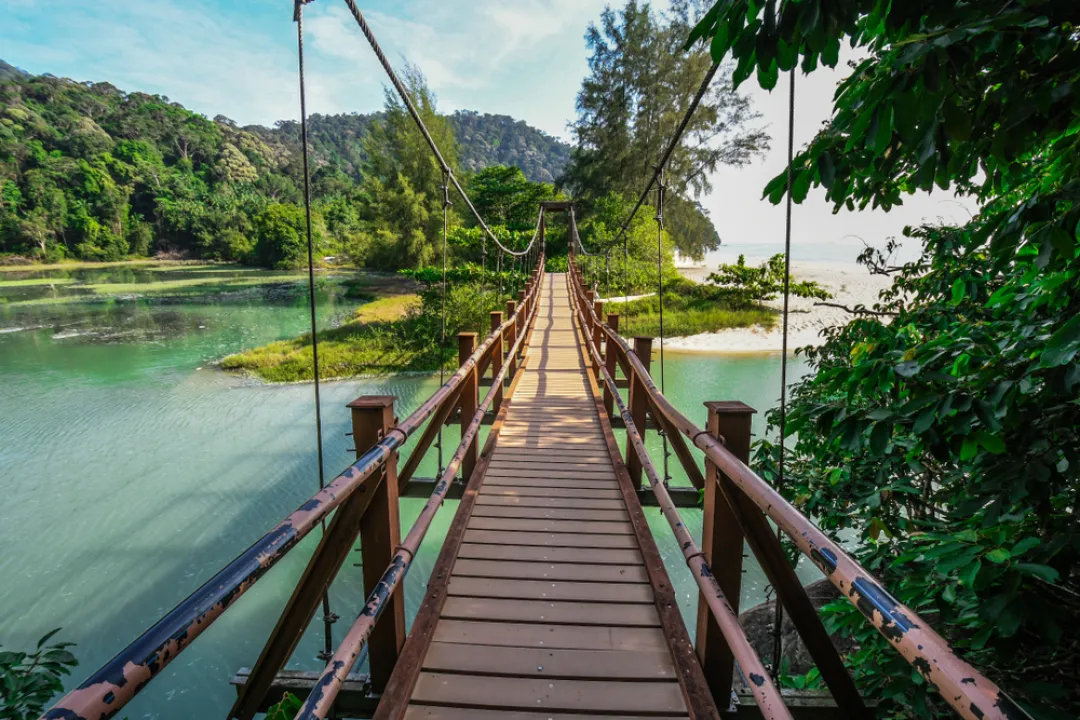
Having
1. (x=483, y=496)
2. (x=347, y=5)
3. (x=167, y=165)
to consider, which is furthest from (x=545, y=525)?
(x=167, y=165)

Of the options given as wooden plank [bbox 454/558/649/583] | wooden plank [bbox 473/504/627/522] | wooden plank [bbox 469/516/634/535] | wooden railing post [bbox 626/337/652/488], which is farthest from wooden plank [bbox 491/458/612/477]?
wooden plank [bbox 454/558/649/583]

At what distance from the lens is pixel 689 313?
16312mm

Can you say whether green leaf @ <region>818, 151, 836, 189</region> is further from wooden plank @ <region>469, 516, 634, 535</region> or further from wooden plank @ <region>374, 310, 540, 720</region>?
wooden plank @ <region>374, 310, 540, 720</region>

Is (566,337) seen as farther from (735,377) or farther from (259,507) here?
(735,377)

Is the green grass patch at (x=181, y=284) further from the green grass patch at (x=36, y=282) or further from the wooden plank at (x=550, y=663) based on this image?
the wooden plank at (x=550, y=663)

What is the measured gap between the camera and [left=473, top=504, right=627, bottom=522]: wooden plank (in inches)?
89.8

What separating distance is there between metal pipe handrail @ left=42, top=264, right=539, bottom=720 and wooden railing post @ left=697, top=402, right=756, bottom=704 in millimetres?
898

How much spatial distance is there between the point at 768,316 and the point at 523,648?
16.1 metres

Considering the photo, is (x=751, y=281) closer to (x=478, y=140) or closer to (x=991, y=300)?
(x=991, y=300)

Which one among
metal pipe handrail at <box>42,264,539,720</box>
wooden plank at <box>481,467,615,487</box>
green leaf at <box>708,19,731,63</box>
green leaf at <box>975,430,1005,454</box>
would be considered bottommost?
wooden plank at <box>481,467,615,487</box>

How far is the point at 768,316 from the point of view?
51.4 ft

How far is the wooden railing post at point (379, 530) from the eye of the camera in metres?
1.27

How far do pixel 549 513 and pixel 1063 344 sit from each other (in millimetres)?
1828

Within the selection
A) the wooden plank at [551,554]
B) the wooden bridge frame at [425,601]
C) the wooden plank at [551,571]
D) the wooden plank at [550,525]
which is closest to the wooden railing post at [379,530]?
the wooden bridge frame at [425,601]
